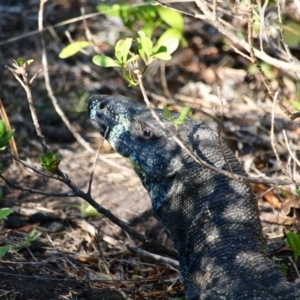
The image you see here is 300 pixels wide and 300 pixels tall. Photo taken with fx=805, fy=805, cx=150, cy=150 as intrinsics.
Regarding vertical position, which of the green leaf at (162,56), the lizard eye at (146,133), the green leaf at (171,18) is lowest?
the lizard eye at (146,133)

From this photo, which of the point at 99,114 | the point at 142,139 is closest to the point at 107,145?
the point at 99,114

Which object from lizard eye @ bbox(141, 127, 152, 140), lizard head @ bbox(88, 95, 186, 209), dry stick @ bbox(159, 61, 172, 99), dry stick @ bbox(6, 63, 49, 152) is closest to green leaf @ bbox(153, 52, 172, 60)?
lizard head @ bbox(88, 95, 186, 209)

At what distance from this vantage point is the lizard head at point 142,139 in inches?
182

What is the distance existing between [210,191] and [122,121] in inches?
31.9

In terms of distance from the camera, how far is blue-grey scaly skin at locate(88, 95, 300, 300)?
401 centimetres

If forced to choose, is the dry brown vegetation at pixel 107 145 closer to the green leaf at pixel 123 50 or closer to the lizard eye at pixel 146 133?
the green leaf at pixel 123 50

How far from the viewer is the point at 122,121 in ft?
16.0

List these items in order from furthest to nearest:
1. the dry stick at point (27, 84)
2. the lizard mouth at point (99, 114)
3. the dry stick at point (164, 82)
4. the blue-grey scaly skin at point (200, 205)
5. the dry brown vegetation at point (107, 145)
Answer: the dry stick at point (164, 82) < the dry brown vegetation at point (107, 145) < the lizard mouth at point (99, 114) < the dry stick at point (27, 84) < the blue-grey scaly skin at point (200, 205)

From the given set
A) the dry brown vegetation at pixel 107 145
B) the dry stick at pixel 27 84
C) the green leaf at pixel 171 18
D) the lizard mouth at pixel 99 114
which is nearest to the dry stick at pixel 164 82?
the dry brown vegetation at pixel 107 145

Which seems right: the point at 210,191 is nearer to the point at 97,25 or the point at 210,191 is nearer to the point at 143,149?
the point at 143,149

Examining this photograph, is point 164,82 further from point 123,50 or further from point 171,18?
point 123,50

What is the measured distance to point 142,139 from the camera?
4781 millimetres

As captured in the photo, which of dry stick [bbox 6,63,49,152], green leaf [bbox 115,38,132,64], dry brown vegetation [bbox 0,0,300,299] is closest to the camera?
green leaf [bbox 115,38,132,64]

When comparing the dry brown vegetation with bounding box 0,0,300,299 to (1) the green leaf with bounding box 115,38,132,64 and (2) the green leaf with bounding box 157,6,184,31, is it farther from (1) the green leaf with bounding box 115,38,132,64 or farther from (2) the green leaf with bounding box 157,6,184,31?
(2) the green leaf with bounding box 157,6,184,31
